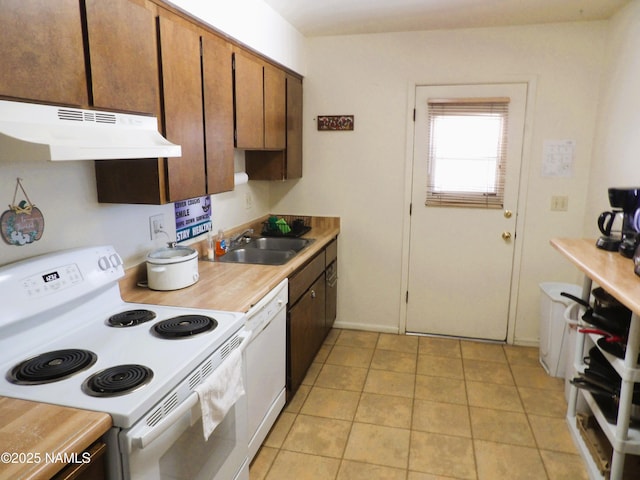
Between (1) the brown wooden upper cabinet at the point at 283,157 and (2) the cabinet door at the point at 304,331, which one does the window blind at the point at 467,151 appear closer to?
(1) the brown wooden upper cabinet at the point at 283,157

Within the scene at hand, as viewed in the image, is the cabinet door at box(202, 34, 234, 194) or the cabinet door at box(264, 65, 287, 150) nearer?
the cabinet door at box(202, 34, 234, 194)

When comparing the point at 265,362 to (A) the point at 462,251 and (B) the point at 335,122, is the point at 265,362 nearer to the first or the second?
(A) the point at 462,251

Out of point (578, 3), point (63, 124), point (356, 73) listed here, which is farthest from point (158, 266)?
point (578, 3)

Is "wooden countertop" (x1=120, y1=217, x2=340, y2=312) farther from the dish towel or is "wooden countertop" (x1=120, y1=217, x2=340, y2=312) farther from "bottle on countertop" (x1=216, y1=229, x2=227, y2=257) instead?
the dish towel

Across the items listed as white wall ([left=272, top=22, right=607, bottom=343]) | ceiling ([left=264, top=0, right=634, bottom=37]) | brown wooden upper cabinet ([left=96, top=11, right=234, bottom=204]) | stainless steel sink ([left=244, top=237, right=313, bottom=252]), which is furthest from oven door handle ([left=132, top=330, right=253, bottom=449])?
white wall ([left=272, top=22, right=607, bottom=343])

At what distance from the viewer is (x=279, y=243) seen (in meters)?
3.34

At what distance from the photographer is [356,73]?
3.58 metres

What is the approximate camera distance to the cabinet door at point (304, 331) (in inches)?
106

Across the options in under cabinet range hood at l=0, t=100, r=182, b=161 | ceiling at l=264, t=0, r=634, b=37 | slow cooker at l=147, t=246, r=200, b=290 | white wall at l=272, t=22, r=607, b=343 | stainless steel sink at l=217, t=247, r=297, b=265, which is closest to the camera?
under cabinet range hood at l=0, t=100, r=182, b=161

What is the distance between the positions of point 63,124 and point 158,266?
2.86 ft

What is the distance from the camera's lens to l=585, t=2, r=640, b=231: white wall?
2.68m

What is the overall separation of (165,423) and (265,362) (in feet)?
3.29

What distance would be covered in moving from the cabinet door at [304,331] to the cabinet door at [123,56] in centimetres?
140

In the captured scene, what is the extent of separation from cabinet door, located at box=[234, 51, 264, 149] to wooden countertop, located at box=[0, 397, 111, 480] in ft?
5.68
